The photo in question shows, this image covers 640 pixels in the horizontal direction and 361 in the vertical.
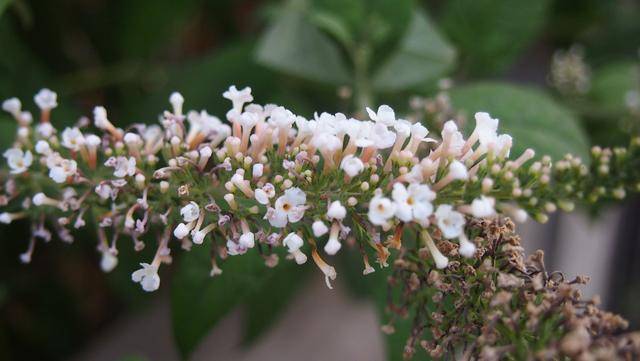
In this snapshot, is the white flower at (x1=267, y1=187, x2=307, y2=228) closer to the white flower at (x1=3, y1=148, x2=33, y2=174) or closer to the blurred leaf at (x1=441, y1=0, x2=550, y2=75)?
the white flower at (x1=3, y1=148, x2=33, y2=174)

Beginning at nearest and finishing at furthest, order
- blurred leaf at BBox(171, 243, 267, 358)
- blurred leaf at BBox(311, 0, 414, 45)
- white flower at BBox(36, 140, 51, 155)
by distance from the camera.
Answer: white flower at BBox(36, 140, 51, 155)
blurred leaf at BBox(171, 243, 267, 358)
blurred leaf at BBox(311, 0, 414, 45)

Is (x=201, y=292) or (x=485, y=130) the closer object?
(x=485, y=130)

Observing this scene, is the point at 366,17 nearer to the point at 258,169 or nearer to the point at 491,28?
the point at 491,28

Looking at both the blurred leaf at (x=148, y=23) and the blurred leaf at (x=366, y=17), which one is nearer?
the blurred leaf at (x=366, y=17)

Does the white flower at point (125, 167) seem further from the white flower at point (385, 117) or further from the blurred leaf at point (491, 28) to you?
the blurred leaf at point (491, 28)

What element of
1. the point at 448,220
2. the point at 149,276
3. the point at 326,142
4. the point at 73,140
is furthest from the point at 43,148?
the point at 448,220

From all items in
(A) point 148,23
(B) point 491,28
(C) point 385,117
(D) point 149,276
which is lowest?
(D) point 149,276

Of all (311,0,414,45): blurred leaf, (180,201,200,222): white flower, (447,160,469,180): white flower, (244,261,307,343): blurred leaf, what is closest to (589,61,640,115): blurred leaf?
(311,0,414,45): blurred leaf

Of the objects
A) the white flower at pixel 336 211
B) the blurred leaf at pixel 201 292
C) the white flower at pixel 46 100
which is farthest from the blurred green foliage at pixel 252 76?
the white flower at pixel 336 211
